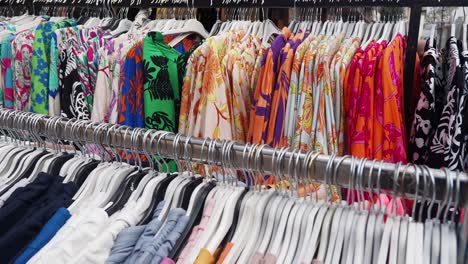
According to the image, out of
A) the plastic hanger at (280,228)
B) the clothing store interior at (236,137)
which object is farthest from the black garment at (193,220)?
the plastic hanger at (280,228)

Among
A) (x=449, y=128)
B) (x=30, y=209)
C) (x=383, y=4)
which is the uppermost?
(x=383, y=4)

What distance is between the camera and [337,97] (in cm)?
99

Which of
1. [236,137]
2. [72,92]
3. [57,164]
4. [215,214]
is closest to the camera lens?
[215,214]

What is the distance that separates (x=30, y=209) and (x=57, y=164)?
13 cm

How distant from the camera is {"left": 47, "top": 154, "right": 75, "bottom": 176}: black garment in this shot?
724mm

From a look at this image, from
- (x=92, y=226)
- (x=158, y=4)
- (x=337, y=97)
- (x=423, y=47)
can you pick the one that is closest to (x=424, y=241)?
(x=92, y=226)

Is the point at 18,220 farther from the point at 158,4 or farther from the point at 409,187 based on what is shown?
the point at 158,4

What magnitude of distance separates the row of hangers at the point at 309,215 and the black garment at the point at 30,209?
0.27 ft

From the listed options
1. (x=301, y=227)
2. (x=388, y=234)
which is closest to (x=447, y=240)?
(x=388, y=234)

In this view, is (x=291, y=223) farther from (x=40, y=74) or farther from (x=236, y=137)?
(x=40, y=74)

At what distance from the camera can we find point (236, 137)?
3.59ft

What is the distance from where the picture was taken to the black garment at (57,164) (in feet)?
2.37

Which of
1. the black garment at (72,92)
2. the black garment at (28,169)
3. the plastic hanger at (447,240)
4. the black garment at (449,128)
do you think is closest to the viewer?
the plastic hanger at (447,240)

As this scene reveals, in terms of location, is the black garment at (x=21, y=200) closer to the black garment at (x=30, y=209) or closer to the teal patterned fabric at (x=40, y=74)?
the black garment at (x=30, y=209)
